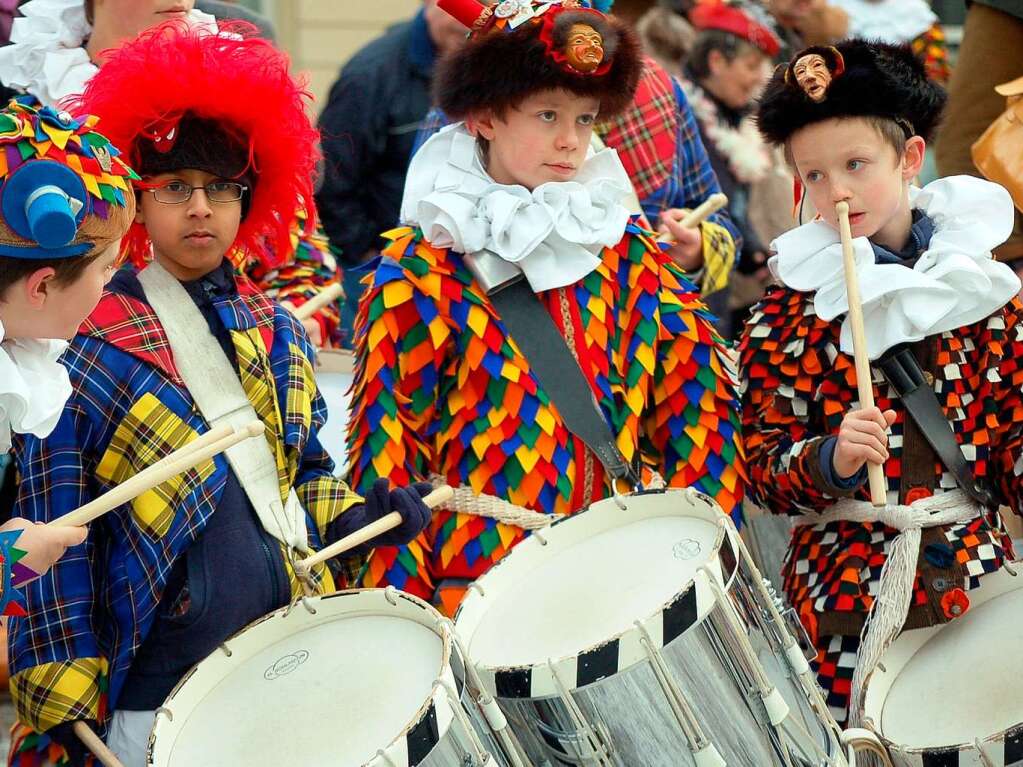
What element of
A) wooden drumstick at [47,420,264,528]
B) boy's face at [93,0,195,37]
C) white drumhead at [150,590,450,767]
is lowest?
white drumhead at [150,590,450,767]

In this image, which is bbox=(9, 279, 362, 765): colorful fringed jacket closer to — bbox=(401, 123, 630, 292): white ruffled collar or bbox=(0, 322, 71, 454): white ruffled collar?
bbox=(0, 322, 71, 454): white ruffled collar

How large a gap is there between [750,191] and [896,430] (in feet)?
8.91

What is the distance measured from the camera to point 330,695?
2799 millimetres

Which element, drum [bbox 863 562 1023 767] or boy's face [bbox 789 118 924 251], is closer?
drum [bbox 863 562 1023 767]

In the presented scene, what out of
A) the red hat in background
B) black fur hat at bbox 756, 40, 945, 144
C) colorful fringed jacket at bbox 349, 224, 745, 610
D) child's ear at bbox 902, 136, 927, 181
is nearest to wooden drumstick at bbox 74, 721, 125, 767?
colorful fringed jacket at bbox 349, 224, 745, 610

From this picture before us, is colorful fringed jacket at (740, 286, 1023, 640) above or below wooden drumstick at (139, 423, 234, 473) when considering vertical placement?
below

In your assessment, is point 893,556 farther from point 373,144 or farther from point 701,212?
point 373,144

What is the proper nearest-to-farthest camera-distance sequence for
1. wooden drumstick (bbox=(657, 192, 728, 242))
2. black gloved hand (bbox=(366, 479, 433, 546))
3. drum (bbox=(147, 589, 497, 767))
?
drum (bbox=(147, 589, 497, 767))
black gloved hand (bbox=(366, 479, 433, 546))
wooden drumstick (bbox=(657, 192, 728, 242))

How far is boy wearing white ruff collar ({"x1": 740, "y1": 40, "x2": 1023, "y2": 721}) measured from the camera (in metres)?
3.38

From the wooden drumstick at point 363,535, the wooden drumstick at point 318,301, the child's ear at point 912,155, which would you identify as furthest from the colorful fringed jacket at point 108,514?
the child's ear at point 912,155

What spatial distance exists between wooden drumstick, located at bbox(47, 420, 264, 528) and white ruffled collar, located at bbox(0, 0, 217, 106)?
4.46 ft

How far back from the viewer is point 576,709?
2.76 metres

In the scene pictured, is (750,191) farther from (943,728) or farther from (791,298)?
(943,728)

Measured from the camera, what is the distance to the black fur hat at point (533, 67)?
358cm
